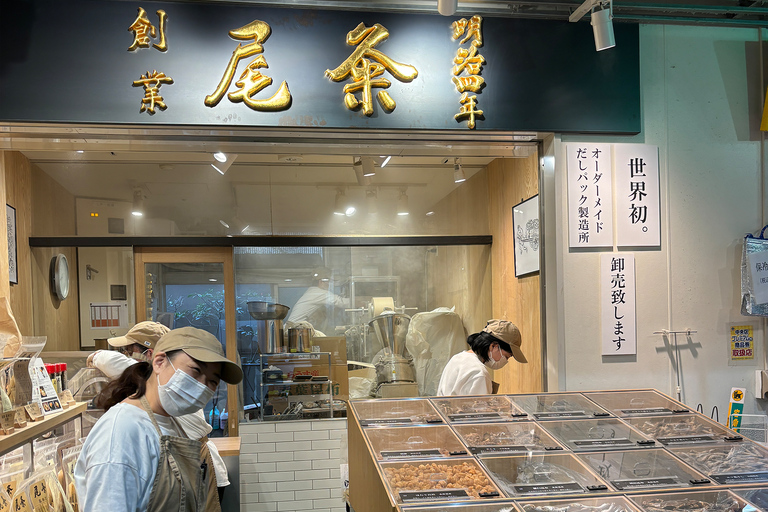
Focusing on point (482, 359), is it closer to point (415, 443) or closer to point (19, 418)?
point (415, 443)

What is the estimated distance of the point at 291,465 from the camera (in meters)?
4.94

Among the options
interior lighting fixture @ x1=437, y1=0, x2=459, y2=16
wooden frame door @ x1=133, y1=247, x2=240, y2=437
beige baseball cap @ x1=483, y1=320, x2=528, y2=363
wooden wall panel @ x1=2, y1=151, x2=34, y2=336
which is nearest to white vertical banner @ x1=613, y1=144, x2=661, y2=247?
beige baseball cap @ x1=483, y1=320, x2=528, y2=363

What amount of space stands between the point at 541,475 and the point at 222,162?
3367mm

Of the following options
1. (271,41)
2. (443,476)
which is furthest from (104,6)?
(443,476)

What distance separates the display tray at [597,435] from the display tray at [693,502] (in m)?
0.39

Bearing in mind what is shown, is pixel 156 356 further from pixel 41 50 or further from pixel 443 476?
pixel 41 50

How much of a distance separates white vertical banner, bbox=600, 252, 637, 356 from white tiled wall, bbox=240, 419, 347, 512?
2315mm

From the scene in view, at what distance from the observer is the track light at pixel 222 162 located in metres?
4.52

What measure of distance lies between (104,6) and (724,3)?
12.7ft

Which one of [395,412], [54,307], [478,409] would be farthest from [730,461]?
[54,307]

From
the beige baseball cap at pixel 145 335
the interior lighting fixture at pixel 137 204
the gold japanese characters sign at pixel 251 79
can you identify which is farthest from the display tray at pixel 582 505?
the interior lighting fixture at pixel 137 204

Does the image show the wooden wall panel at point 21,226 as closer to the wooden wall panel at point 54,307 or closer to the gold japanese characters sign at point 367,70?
the wooden wall panel at point 54,307

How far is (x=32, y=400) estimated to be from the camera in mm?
2676

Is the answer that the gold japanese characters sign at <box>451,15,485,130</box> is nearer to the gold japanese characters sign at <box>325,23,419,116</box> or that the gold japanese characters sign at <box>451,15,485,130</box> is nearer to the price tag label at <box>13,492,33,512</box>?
the gold japanese characters sign at <box>325,23,419,116</box>
